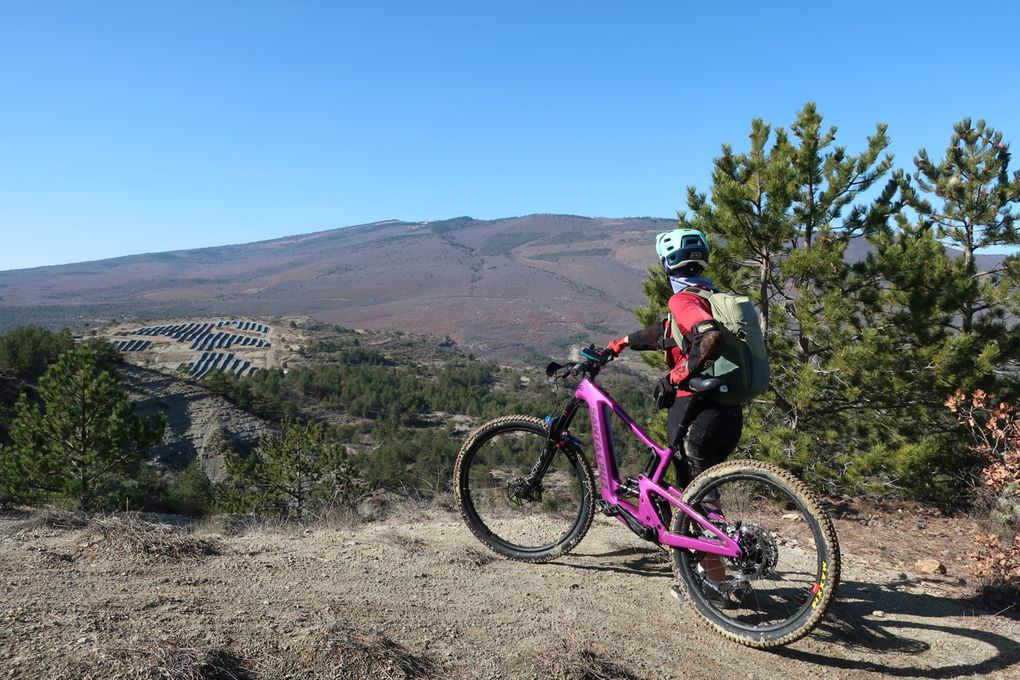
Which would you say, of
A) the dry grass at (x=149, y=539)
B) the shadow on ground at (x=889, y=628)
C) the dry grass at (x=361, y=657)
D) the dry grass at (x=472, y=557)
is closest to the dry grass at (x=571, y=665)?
the dry grass at (x=361, y=657)

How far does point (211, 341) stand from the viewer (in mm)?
105500

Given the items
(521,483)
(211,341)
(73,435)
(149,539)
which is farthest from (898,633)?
(211,341)

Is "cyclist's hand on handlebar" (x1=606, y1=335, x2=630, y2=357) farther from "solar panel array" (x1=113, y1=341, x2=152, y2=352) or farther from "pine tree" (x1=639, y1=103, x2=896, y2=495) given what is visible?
"solar panel array" (x1=113, y1=341, x2=152, y2=352)

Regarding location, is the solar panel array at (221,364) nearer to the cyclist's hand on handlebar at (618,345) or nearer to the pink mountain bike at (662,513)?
the pink mountain bike at (662,513)

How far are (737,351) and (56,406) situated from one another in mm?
27395

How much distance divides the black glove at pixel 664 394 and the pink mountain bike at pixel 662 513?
11.1 inches

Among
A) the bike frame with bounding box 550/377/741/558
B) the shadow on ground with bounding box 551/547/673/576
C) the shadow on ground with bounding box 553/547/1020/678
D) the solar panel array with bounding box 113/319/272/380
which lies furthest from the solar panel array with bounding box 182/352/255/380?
the bike frame with bounding box 550/377/741/558

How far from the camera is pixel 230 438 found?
52219 millimetres

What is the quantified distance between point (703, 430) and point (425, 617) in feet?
6.76

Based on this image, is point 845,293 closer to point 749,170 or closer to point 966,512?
point 749,170

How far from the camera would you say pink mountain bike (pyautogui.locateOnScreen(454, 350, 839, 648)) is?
364 centimetres

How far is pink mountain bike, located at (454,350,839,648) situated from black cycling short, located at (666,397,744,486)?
0.54 ft

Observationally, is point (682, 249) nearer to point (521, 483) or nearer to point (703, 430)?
point (703, 430)

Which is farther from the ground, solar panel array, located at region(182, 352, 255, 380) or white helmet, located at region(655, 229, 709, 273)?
white helmet, located at region(655, 229, 709, 273)
